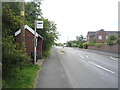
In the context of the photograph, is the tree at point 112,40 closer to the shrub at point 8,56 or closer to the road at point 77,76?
the road at point 77,76

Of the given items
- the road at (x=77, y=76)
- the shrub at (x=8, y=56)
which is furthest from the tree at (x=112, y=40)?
the shrub at (x=8, y=56)

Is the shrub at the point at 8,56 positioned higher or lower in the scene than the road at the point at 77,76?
higher

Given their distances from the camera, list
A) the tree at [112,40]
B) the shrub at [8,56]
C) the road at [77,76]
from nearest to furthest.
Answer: the shrub at [8,56]
the road at [77,76]
the tree at [112,40]

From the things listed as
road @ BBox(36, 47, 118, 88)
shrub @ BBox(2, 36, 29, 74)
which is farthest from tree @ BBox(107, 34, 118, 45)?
shrub @ BBox(2, 36, 29, 74)

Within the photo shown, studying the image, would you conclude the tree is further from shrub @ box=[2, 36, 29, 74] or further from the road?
shrub @ box=[2, 36, 29, 74]

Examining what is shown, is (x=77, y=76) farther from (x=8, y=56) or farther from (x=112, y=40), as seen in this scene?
(x=112, y=40)

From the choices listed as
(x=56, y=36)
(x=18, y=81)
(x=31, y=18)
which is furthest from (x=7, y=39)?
(x=56, y=36)

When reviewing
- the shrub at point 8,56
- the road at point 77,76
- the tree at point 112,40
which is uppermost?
the tree at point 112,40

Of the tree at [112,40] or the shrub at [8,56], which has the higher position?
the tree at [112,40]

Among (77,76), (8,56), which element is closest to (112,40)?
(77,76)

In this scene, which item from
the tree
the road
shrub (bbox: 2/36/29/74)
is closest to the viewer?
shrub (bbox: 2/36/29/74)

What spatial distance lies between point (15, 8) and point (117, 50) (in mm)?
23603

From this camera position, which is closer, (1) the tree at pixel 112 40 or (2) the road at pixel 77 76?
(2) the road at pixel 77 76

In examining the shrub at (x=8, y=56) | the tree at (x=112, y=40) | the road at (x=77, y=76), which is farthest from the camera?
the tree at (x=112, y=40)
